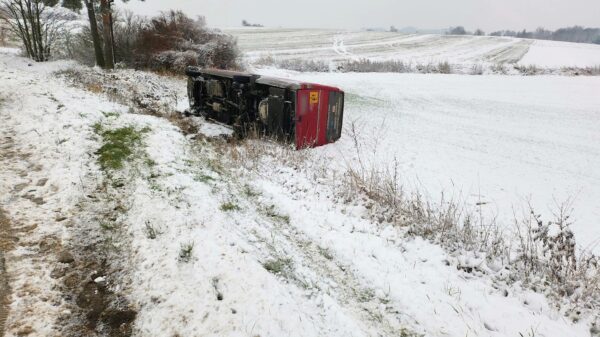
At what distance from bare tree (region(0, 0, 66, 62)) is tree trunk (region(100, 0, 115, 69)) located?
5.09 meters

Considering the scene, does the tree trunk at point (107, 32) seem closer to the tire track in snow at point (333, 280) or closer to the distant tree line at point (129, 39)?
the distant tree line at point (129, 39)

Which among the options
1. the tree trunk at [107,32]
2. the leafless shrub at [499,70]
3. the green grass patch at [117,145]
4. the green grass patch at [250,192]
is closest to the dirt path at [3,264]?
the green grass patch at [117,145]

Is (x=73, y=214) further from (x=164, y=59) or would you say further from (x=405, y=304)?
(x=164, y=59)

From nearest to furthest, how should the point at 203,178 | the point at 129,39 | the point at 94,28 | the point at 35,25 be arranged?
the point at 203,178
the point at 94,28
the point at 35,25
the point at 129,39

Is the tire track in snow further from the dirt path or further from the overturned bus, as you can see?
the overturned bus

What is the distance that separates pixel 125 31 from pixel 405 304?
21922mm

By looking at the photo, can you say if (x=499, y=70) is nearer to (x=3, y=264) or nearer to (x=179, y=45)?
(x=179, y=45)

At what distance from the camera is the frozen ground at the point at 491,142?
7.62m

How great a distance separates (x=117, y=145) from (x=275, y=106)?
3.57m

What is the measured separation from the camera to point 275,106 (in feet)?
27.8

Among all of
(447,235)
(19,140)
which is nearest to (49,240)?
(19,140)

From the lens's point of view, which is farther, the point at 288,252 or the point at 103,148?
the point at 103,148

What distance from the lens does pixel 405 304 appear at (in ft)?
11.0

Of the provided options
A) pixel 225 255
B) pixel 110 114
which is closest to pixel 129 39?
pixel 110 114
